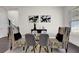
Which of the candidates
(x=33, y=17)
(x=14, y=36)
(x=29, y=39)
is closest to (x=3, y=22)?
(x=14, y=36)

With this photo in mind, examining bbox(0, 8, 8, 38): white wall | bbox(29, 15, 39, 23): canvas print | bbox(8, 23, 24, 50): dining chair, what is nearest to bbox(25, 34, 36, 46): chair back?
bbox(8, 23, 24, 50): dining chair

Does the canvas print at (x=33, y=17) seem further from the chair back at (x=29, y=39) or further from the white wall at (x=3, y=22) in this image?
the white wall at (x=3, y=22)

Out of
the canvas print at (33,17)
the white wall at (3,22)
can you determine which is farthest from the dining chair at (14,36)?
the canvas print at (33,17)

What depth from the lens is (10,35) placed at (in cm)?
189

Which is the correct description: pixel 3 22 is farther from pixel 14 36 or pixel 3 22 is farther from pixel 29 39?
pixel 29 39

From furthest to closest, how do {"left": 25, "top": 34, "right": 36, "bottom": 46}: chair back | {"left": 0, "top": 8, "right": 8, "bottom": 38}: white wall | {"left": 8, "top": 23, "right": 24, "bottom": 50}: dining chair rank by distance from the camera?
{"left": 25, "top": 34, "right": 36, "bottom": 46}: chair back, {"left": 8, "top": 23, "right": 24, "bottom": 50}: dining chair, {"left": 0, "top": 8, "right": 8, "bottom": 38}: white wall

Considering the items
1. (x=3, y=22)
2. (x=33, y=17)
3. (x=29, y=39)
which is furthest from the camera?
(x=29, y=39)

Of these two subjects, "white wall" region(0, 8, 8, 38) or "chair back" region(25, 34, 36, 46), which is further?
"chair back" region(25, 34, 36, 46)

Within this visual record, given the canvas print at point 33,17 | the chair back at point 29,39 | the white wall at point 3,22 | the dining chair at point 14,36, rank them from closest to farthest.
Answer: the white wall at point 3,22, the dining chair at point 14,36, the canvas print at point 33,17, the chair back at point 29,39

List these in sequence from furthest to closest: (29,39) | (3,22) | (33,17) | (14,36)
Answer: (29,39)
(33,17)
(14,36)
(3,22)

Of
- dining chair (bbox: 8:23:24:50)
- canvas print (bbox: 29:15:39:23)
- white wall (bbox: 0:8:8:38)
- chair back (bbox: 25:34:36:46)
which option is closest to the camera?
white wall (bbox: 0:8:8:38)

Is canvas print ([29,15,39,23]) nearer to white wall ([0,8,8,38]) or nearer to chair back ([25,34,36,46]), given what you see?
chair back ([25,34,36,46])
